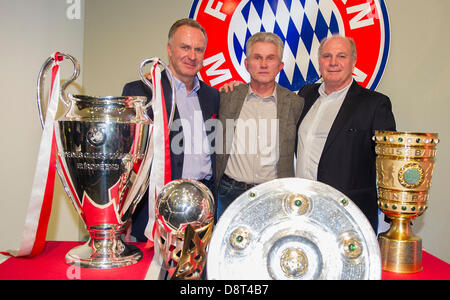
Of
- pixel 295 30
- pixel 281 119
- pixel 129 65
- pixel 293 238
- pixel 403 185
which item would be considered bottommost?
pixel 293 238

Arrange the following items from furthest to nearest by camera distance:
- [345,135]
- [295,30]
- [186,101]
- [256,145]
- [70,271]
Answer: [295,30], [256,145], [186,101], [345,135], [70,271]

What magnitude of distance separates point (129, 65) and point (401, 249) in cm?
223

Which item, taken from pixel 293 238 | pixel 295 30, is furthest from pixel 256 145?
pixel 293 238

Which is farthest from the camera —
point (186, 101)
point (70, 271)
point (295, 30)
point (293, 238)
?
point (295, 30)

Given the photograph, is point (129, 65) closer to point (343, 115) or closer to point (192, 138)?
point (192, 138)

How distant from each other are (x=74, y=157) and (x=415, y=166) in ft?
2.98

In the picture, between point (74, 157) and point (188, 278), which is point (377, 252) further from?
point (74, 157)

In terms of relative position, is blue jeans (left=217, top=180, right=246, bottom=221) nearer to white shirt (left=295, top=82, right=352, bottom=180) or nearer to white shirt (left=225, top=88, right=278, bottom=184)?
white shirt (left=225, top=88, right=278, bottom=184)

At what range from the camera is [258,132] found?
6.81 feet

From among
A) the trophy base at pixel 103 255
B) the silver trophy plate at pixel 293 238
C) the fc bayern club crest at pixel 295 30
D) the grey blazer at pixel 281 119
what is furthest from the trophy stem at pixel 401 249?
the fc bayern club crest at pixel 295 30

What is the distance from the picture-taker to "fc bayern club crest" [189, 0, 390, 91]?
2.49 m

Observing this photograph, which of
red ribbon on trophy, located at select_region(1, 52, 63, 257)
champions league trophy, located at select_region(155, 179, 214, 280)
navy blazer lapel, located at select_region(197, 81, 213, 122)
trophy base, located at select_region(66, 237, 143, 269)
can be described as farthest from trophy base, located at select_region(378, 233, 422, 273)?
navy blazer lapel, located at select_region(197, 81, 213, 122)

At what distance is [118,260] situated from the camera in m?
1.02

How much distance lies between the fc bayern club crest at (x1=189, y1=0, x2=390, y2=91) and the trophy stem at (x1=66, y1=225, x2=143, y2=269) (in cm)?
→ 175
